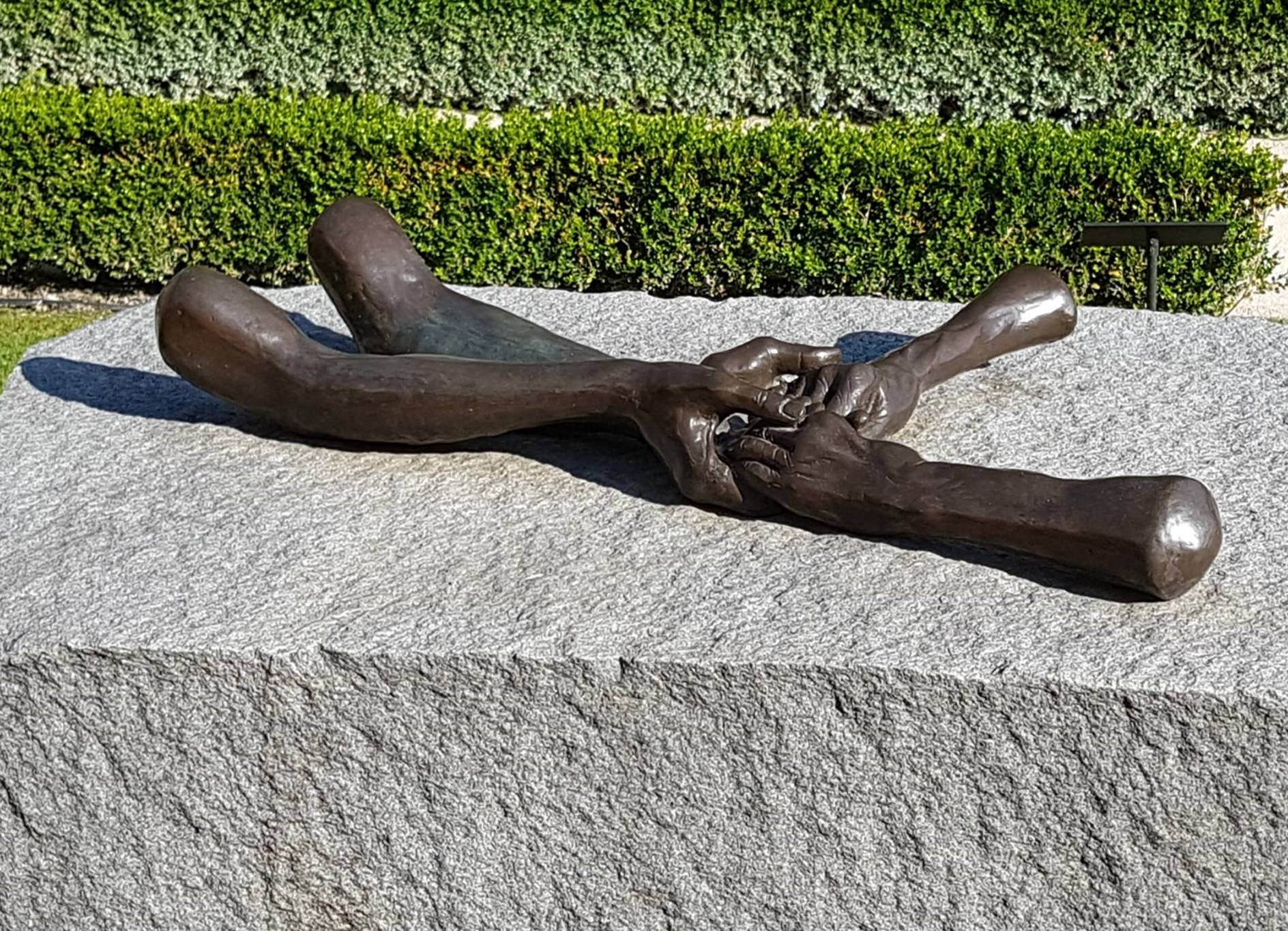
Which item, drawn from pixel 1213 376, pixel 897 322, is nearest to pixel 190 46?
pixel 897 322

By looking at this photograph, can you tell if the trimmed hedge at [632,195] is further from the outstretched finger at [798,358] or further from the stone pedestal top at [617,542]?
the outstretched finger at [798,358]

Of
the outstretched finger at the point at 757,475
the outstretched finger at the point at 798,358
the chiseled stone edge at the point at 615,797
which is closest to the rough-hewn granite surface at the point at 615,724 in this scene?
the chiseled stone edge at the point at 615,797

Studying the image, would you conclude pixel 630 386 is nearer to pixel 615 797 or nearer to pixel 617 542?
pixel 617 542

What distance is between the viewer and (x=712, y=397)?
3199mm

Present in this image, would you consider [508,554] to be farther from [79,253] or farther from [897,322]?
[79,253]

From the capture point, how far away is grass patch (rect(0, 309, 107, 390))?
23.5 feet

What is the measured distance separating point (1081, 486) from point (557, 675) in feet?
3.30

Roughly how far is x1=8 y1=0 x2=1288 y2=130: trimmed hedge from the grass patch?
11.4 ft

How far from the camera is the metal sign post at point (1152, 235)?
17.0 feet

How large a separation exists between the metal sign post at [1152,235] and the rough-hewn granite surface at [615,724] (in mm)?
1908

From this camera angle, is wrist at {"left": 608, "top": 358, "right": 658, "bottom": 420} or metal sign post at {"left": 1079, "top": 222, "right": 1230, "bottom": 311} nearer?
wrist at {"left": 608, "top": 358, "right": 658, "bottom": 420}

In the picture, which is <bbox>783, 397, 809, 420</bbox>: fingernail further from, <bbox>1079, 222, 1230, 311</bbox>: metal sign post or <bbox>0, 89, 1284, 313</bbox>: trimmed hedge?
<bbox>0, 89, 1284, 313</bbox>: trimmed hedge

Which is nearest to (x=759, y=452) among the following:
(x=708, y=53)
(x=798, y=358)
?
(x=798, y=358)

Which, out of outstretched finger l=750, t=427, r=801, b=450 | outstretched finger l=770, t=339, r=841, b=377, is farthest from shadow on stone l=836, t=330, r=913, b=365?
outstretched finger l=750, t=427, r=801, b=450
